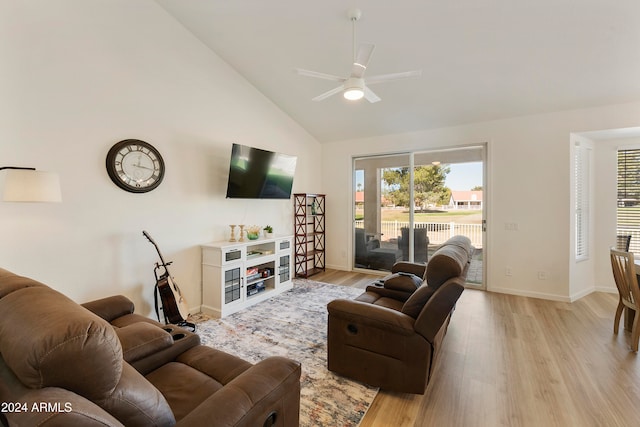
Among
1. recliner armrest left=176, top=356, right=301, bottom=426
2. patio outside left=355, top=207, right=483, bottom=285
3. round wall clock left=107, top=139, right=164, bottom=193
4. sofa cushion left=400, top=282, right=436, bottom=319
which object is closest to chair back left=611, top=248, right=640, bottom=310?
patio outside left=355, top=207, right=483, bottom=285

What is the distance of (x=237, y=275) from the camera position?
12.3ft

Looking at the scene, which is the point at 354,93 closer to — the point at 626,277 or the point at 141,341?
the point at 141,341

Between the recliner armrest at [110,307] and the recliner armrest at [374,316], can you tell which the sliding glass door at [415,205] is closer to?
the recliner armrest at [374,316]

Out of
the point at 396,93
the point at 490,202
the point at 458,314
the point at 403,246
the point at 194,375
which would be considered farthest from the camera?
the point at 403,246

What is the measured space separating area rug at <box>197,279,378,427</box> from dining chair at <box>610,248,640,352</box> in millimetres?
2578

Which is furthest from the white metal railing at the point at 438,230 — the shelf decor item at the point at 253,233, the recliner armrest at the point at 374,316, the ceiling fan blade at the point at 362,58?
the ceiling fan blade at the point at 362,58

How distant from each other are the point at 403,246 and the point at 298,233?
78.5 inches

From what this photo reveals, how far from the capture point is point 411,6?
9.05 feet

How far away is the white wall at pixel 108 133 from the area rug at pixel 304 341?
867 mm

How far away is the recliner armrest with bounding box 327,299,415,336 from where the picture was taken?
200 centimetres

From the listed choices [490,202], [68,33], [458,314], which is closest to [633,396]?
[458,314]

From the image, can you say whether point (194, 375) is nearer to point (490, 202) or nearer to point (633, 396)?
point (633, 396)

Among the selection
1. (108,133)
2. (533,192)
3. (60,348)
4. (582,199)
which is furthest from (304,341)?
(582,199)

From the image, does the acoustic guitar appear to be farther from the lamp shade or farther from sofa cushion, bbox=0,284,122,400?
sofa cushion, bbox=0,284,122,400
